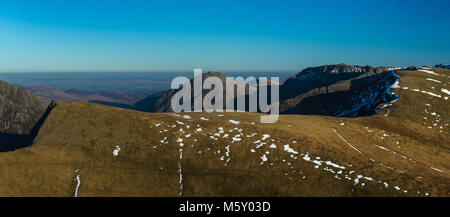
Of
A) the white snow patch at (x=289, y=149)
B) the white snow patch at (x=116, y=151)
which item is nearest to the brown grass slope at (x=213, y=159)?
the white snow patch at (x=289, y=149)

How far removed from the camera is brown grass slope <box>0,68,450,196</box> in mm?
44062

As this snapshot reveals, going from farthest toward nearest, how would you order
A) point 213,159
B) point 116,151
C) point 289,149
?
point 116,151
point 289,149
point 213,159

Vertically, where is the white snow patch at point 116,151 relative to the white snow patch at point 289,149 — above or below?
below

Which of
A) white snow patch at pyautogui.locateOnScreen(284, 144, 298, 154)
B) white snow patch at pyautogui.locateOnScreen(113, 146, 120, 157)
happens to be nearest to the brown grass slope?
white snow patch at pyautogui.locateOnScreen(284, 144, 298, 154)

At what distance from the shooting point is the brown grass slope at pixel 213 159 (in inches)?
1735

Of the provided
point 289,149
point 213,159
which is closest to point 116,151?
point 213,159

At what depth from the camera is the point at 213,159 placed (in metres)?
54.3

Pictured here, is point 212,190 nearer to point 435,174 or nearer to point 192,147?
point 192,147

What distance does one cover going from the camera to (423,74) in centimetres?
14800

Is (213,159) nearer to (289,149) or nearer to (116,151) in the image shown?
(289,149)

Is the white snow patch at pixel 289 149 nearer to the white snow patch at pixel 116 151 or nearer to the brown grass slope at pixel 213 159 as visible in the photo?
the brown grass slope at pixel 213 159
